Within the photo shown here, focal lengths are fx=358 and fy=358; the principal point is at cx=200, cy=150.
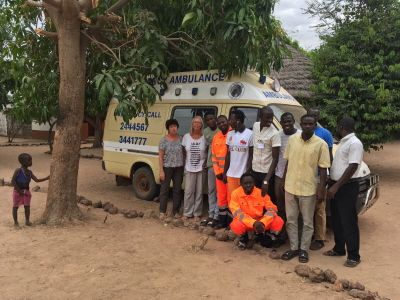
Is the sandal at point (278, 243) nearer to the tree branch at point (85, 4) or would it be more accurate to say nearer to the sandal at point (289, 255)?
the sandal at point (289, 255)

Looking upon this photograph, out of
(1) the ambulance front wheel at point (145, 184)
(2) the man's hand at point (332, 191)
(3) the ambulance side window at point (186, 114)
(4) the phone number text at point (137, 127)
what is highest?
(3) the ambulance side window at point (186, 114)

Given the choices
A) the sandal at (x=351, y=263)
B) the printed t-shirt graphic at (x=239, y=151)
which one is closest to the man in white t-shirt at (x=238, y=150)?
the printed t-shirt graphic at (x=239, y=151)

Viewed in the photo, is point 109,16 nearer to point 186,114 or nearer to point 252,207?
point 186,114

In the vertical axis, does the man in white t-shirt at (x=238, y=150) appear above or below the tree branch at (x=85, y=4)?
below

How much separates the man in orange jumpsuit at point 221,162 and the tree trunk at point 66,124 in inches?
84.4

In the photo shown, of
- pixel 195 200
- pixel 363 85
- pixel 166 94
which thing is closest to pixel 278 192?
pixel 195 200

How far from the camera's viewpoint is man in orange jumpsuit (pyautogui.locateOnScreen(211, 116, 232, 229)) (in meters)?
5.21

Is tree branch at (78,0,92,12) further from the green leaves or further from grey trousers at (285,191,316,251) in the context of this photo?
the green leaves

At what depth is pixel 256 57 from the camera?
524 centimetres

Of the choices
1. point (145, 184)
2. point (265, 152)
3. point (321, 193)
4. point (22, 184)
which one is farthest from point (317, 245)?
point (22, 184)

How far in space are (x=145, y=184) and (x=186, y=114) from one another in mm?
1761

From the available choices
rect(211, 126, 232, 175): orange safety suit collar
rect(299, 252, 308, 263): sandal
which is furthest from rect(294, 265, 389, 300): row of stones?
rect(211, 126, 232, 175): orange safety suit collar

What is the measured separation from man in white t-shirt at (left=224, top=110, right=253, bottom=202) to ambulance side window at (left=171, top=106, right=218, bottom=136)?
1112 mm

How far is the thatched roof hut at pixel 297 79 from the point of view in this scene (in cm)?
939
